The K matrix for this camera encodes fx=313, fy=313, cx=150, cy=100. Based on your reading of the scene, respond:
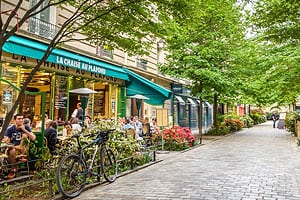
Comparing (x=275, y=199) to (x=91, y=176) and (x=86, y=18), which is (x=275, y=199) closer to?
(x=91, y=176)

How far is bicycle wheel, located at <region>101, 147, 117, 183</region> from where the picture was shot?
745cm

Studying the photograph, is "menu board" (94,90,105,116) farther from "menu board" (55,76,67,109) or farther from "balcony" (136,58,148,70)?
"balcony" (136,58,148,70)

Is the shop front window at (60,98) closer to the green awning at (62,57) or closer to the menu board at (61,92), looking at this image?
the menu board at (61,92)

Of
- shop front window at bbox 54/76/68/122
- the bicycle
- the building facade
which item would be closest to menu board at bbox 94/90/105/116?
the building facade

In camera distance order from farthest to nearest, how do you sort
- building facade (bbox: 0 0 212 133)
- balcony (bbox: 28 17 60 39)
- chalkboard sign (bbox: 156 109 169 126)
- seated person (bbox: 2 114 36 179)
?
1. chalkboard sign (bbox: 156 109 169 126)
2. balcony (bbox: 28 17 60 39)
3. building facade (bbox: 0 0 212 133)
4. seated person (bbox: 2 114 36 179)

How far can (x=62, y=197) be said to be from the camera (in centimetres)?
602

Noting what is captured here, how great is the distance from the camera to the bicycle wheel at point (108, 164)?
Answer: 7453 mm

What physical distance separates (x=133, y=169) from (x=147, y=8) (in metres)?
4.53

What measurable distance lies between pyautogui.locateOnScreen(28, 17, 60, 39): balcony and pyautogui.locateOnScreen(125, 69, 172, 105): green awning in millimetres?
5471

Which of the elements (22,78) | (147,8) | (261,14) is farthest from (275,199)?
(22,78)

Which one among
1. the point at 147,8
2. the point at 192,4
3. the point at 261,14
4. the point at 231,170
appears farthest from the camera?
the point at 261,14

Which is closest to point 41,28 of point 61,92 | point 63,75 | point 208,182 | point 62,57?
point 62,57

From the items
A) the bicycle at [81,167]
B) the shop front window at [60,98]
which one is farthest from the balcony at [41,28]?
the bicycle at [81,167]

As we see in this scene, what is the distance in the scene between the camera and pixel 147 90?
15.8 metres
